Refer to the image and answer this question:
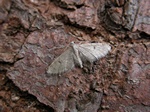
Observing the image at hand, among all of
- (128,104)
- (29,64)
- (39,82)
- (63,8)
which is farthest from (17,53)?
(128,104)

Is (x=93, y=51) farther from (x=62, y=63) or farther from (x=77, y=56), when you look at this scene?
(x=62, y=63)

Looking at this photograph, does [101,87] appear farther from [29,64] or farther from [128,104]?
[29,64]

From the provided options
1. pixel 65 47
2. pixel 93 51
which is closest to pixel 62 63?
pixel 65 47
